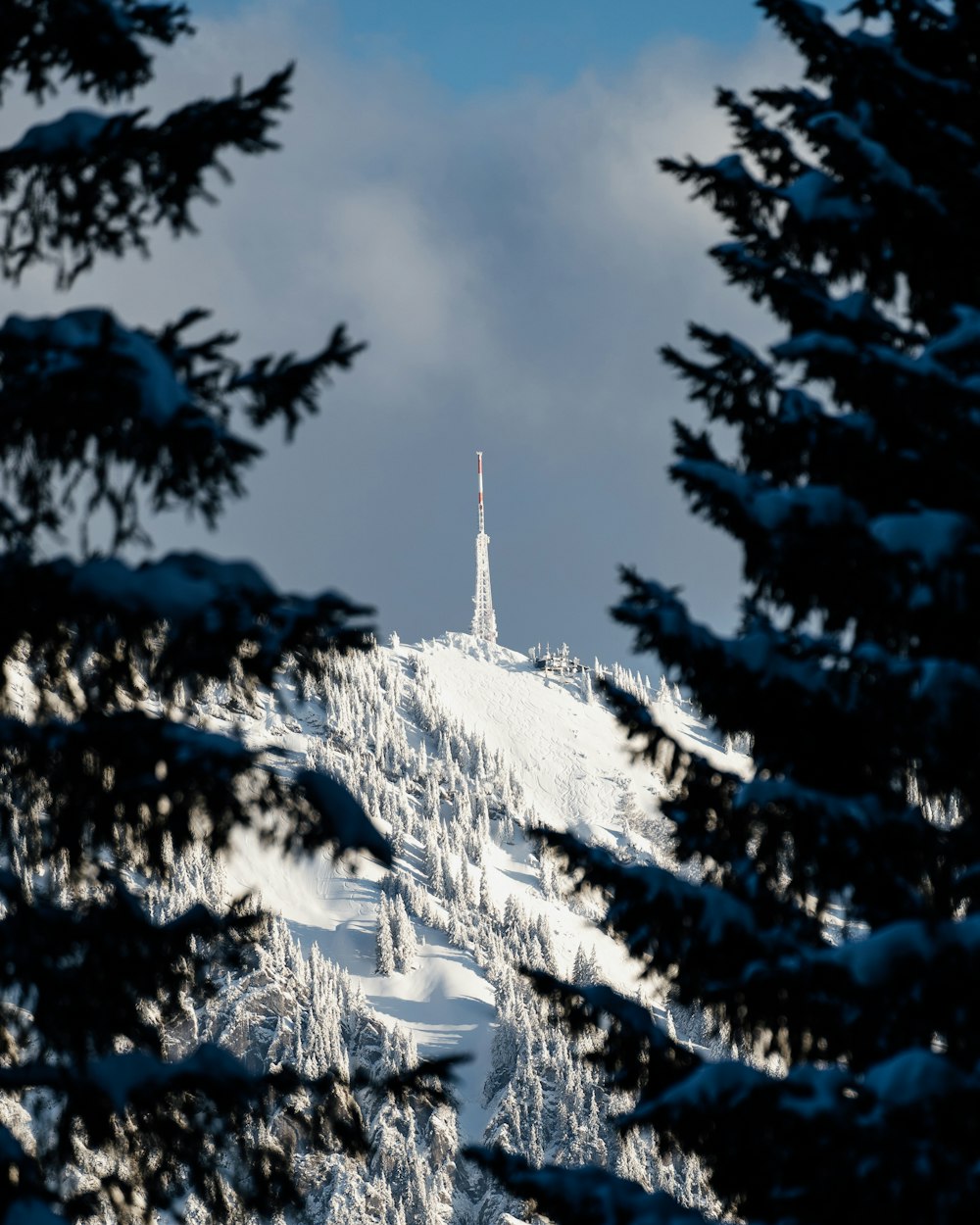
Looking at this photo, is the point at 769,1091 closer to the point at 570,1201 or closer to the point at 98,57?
the point at 570,1201

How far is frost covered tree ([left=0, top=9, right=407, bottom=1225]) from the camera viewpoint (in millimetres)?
5184

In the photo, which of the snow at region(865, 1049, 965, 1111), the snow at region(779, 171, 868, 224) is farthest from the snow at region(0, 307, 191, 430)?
the snow at region(865, 1049, 965, 1111)

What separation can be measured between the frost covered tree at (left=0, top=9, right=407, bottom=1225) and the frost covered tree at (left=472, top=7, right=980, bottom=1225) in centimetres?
183

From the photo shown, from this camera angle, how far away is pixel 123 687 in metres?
6.26

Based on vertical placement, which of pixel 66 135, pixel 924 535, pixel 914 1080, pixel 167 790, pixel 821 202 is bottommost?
pixel 914 1080

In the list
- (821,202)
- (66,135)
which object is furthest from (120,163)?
(821,202)

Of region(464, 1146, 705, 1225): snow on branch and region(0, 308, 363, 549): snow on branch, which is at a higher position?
region(0, 308, 363, 549): snow on branch

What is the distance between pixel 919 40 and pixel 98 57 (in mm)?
5267

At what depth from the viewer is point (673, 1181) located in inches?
3735

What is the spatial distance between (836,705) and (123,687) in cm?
370

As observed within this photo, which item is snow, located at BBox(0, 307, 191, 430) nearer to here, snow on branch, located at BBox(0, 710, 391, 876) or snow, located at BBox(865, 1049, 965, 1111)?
snow on branch, located at BBox(0, 710, 391, 876)

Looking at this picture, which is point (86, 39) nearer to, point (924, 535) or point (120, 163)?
point (120, 163)

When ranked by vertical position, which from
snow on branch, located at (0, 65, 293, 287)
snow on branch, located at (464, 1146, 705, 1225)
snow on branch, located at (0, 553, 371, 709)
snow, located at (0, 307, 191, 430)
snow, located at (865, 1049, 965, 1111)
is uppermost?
snow on branch, located at (0, 65, 293, 287)

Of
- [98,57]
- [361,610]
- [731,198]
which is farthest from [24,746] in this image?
[731,198]
